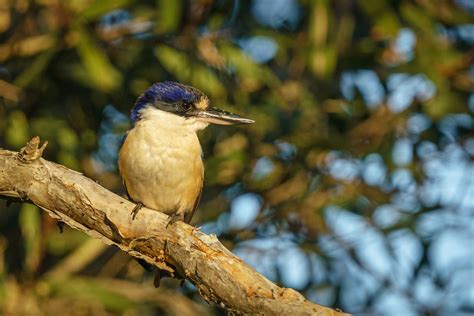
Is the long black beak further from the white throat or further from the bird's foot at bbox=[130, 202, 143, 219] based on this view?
the bird's foot at bbox=[130, 202, 143, 219]

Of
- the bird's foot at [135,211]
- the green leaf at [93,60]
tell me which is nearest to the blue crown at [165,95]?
the green leaf at [93,60]

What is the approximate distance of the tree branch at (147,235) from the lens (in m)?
3.82

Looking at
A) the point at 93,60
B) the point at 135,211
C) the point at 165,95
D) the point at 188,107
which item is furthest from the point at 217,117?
the point at 135,211

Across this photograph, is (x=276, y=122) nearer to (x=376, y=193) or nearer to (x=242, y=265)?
(x=376, y=193)

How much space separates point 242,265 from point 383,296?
284 cm

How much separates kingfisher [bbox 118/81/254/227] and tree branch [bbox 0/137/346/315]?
0.71 m

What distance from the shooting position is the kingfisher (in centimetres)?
501

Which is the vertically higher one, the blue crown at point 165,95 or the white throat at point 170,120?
the blue crown at point 165,95

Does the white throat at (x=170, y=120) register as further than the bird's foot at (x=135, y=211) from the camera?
Yes

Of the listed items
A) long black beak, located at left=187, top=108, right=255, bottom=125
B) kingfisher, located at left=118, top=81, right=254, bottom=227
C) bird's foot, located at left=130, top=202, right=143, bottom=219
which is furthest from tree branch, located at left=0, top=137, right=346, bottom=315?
long black beak, located at left=187, top=108, right=255, bottom=125

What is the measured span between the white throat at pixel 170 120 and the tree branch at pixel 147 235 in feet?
3.15

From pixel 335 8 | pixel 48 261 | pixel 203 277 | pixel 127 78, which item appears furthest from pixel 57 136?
pixel 203 277

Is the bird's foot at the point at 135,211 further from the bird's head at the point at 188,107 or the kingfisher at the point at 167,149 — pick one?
the bird's head at the point at 188,107

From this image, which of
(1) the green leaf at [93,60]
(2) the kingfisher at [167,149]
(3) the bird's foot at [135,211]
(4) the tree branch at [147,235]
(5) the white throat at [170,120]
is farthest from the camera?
(1) the green leaf at [93,60]
